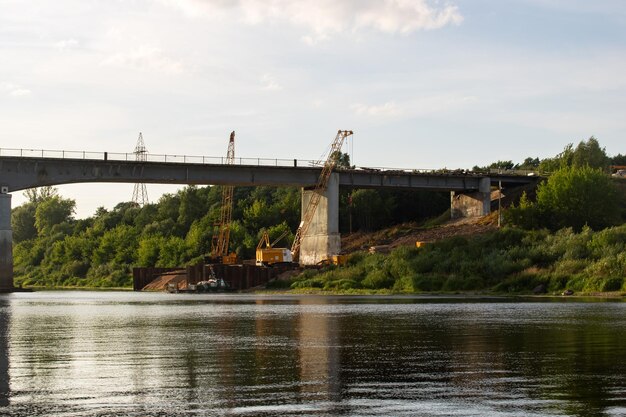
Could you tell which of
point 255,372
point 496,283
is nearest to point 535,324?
point 255,372

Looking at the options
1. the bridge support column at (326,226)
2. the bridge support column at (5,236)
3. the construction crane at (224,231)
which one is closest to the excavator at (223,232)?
the construction crane at (224,231)

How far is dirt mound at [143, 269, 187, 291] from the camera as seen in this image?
6246 inches

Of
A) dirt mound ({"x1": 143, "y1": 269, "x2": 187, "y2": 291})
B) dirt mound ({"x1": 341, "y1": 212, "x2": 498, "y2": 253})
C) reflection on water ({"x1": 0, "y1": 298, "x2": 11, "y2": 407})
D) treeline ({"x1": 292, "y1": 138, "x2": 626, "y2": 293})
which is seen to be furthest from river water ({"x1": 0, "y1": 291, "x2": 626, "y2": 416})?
dirt mound ({"x1": 143, "y1": 269, "x2": 187, "y2": 291})

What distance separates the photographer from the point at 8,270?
12000 centimetres

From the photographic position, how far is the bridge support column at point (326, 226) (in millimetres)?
140000

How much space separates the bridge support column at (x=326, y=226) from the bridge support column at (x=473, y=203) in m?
26.4

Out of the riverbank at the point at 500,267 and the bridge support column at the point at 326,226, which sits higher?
the bridge support column at the point at 326,226

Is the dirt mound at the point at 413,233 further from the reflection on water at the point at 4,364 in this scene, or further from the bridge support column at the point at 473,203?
the reflection on water at the point at 4,364

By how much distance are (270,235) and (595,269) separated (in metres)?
92.4

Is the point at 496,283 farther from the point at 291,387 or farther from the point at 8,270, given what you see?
the point at 291,387

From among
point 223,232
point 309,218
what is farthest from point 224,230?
point 309,218

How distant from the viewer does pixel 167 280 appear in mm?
163625

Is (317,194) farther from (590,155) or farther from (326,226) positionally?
(590,155)

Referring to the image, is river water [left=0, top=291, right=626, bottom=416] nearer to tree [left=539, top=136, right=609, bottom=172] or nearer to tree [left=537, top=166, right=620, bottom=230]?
tree [left=537, top=166, right=620, bottom=230]
